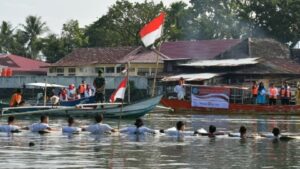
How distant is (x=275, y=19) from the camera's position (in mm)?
80812

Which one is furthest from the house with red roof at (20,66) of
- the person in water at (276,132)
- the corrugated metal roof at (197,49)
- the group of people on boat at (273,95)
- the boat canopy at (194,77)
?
the person in water at (276,132)

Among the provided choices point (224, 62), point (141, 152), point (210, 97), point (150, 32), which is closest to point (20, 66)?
point (224, 62)

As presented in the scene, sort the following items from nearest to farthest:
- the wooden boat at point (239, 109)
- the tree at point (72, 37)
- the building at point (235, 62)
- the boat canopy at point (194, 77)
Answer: the wooden boat at point (239, 109), the boat canopy at point (194, 77), the building at point (235, 62), the tree at point (72, 37)

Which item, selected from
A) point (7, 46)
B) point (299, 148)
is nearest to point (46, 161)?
point (299, 148)

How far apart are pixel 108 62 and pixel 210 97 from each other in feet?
98.0

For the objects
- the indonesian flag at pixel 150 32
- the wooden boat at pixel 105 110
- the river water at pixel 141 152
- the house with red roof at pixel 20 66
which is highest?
the house with red roof at pixel 20 66

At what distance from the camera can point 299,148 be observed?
2300cm

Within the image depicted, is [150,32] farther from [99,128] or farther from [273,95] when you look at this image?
[273,95]

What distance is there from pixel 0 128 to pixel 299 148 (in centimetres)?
1009

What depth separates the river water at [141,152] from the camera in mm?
18595

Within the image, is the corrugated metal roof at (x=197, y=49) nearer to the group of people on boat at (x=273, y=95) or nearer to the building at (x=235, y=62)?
the building at (x=235, y=62)

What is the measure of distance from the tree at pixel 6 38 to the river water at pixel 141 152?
70.7 m

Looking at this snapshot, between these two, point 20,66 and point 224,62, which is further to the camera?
point 20,66

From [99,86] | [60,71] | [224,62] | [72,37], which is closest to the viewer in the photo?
[99,86]
